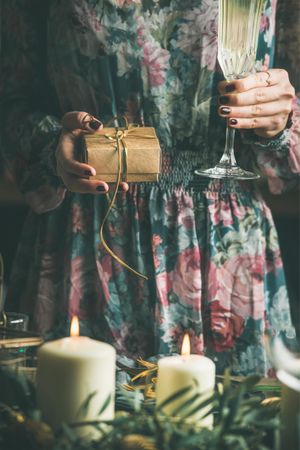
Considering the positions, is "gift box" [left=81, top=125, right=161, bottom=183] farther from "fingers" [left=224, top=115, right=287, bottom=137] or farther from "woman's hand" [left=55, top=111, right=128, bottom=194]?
"fingers" [left=224, top=115, right=287, bottom=137]

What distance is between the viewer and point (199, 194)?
1.34 metres

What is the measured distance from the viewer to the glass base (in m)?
1.17

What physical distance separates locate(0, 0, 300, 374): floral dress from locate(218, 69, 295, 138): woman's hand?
96 millimetres

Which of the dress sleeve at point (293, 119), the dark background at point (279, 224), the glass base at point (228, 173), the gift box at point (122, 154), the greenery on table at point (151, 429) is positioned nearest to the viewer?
the greenery on table at point (151, 429)

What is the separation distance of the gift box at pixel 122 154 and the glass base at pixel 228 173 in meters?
0.11

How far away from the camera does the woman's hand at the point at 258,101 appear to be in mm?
1100

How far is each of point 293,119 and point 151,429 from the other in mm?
716

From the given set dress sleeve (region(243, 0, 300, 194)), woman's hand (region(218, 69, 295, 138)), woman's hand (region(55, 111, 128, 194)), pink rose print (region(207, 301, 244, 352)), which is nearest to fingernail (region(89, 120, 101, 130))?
woman's hand (region(55, 111, 128, 194))

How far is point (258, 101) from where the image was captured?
1127 mm

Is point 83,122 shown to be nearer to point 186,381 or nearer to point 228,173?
point 228,173

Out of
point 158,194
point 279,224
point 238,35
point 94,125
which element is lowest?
point 279,224

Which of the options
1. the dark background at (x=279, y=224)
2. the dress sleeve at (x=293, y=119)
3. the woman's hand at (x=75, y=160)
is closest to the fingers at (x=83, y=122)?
the woman's hand at (x=75, y=160)

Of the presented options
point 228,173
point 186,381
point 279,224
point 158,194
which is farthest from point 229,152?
point 279,224

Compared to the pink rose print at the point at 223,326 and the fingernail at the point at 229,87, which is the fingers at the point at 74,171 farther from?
the pink rose print at the point at 223,326
